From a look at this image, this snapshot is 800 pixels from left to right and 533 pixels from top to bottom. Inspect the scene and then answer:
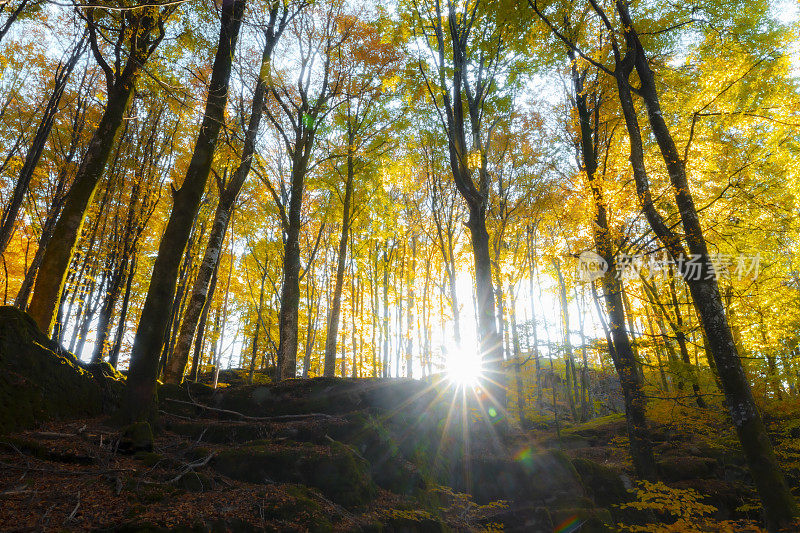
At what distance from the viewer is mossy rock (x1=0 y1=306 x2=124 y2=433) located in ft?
12.3

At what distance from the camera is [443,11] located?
9531mm

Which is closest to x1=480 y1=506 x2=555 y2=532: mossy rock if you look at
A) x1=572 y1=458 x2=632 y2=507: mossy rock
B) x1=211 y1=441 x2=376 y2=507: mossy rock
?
x1=572 y1=458 x2=632 y2=507: mossy rock

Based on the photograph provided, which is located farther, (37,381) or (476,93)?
(476,93)

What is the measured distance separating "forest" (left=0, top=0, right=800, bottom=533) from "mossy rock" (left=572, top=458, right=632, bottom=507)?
45 millimetres

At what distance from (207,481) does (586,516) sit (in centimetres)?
612

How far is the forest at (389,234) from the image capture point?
4195 millimetres

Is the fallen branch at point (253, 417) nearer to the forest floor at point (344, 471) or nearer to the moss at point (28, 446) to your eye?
the forest floor at point (344, 471)

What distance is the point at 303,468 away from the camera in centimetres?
455

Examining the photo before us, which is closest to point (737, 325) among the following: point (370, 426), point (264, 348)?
point (370, 426)

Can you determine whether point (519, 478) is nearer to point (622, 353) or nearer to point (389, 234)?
point (622, 353)

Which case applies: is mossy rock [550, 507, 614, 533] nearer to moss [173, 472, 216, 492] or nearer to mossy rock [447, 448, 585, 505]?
mossy rock [447, 448, 585, 505]

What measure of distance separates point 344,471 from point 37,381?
145 inches

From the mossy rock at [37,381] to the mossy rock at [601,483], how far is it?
8.64 m

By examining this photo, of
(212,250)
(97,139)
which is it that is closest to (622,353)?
(212,250)
